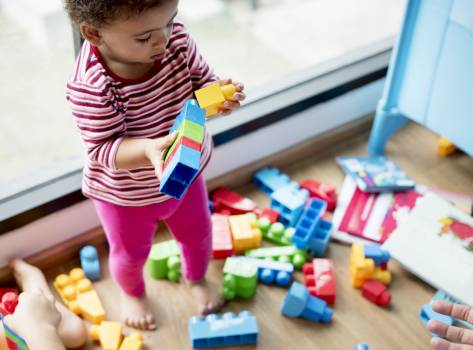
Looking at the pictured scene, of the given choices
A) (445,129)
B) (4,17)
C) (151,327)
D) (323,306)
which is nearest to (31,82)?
(4,17)

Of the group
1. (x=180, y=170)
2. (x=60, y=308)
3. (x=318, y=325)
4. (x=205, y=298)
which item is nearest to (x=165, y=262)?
(x=205, y=298)

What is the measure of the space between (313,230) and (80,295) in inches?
19.8

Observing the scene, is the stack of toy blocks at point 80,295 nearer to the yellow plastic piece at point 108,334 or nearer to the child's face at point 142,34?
the yellow plastic piece at point 108,334

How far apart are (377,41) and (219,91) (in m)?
0.86

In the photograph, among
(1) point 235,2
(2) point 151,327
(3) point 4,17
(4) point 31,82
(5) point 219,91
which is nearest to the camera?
(5) point 219,91

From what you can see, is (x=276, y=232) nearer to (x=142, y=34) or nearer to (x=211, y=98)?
(x=211, y=98)

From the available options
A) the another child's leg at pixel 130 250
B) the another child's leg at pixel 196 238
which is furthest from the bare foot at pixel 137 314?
the another child's leg at pixel 196 238

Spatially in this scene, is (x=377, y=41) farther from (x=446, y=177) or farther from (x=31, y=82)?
(x=31, y=82)

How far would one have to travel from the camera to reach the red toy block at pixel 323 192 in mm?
1418

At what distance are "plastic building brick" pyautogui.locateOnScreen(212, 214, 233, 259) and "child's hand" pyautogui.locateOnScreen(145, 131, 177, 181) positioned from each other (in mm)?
489

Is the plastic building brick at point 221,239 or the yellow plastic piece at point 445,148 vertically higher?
the yellow plastic piece at point 445,148

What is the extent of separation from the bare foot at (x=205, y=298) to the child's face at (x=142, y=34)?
1.82 feet

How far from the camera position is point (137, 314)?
1.17 metres

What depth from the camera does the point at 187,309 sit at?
1.22 meters
